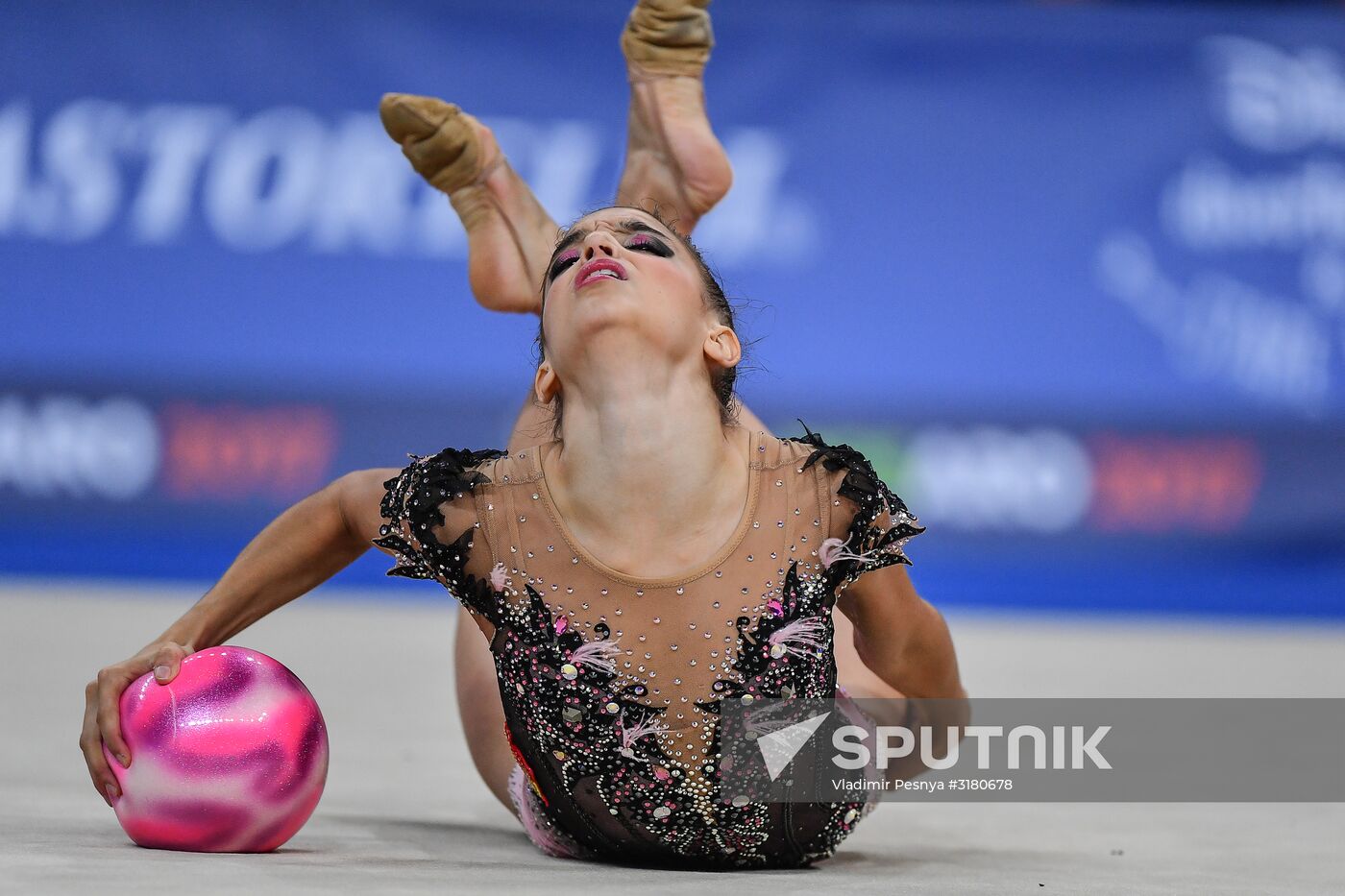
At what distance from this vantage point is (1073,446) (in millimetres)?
5398

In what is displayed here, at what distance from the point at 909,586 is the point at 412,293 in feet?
12.2

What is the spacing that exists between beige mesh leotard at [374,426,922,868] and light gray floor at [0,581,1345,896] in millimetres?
79

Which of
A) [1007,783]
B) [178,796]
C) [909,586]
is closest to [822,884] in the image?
[909,586]

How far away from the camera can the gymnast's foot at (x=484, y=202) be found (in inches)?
112

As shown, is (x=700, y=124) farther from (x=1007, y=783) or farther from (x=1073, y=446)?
(x=1073, y=446)

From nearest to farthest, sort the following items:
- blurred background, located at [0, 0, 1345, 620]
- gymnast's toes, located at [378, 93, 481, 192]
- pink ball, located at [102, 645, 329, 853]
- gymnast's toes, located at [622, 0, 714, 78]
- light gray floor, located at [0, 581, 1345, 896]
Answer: light gray floor, located at [0, 581, 1345, 896], pink ball, located at [102, 645, 329, 853], gymnast's toes, located at [378, 93, 481, 192], gymnast's toes, located at [622, 0, 714, 78], blurred background, located at [0, 0, 1345, 620]

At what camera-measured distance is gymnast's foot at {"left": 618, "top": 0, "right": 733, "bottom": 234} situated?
9.37ft

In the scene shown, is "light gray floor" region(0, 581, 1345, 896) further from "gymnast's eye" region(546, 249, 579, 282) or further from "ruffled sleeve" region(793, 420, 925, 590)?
"gymnast's eye" region(546, 249, 579, 282)

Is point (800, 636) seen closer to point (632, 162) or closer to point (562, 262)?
point (562, 262)

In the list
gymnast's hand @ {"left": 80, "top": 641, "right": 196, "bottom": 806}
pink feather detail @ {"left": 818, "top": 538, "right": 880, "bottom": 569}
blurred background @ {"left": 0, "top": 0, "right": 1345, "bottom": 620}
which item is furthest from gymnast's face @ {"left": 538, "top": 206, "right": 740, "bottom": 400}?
blurred background @ {"left": 0, "top": 0, "right": 1345, "bottom": 620}

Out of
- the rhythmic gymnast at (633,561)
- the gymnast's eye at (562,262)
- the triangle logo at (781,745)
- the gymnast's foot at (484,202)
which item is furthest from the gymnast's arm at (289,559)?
the gymnast's foot at (484,202)

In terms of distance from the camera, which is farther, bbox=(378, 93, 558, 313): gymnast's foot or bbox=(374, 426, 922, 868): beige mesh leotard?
bbox=(378, 93, 558, 313): gymnast's foot

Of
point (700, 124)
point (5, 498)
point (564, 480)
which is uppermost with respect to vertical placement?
point (700, 124)

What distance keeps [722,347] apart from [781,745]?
1.58ft
